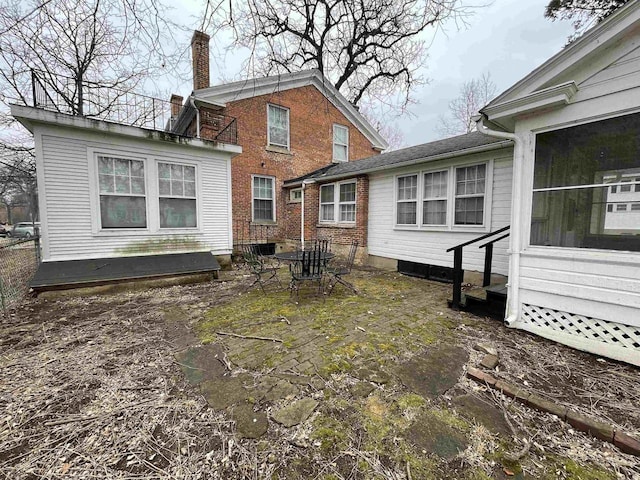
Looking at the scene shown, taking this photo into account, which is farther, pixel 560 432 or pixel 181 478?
pixel 560 432

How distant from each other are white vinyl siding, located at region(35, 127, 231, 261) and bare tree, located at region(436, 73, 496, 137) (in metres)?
21.3

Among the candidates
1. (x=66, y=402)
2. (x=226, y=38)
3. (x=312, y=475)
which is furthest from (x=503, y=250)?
(x=66, y=402)

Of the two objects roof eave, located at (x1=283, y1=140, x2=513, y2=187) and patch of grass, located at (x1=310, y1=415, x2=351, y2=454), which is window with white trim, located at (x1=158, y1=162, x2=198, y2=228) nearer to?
roof eave, located at (x1=283, y1=140, x2=513, y2=187)

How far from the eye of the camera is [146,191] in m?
6.61

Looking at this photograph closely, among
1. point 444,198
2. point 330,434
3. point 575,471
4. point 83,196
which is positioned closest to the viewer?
point 575,471

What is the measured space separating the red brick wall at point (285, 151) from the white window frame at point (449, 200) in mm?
1627

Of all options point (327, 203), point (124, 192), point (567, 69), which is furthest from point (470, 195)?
point (124, 192)

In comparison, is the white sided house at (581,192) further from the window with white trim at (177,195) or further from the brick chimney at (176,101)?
the brick chimney at (176,101)

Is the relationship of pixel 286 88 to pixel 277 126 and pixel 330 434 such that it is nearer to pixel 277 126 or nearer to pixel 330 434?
pixel 277 126

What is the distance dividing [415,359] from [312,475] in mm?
1820

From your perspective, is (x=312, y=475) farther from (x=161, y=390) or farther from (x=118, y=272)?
(x=118, y=272)

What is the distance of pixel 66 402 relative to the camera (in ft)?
7.75

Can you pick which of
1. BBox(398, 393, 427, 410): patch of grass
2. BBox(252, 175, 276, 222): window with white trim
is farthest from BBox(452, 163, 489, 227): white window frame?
BBox(252, 175, 276, 222): window with white trim

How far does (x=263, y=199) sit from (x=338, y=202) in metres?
3.51
